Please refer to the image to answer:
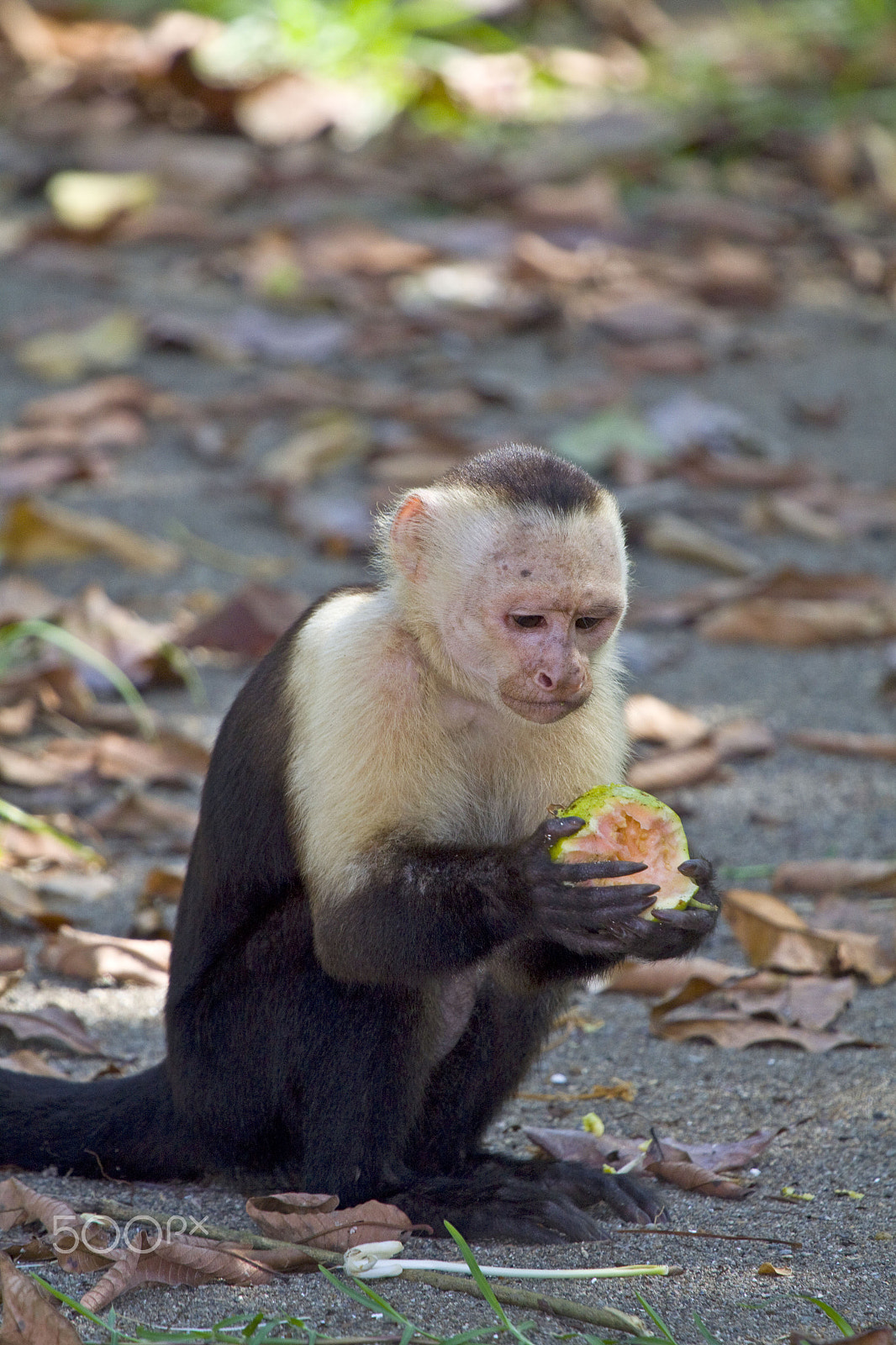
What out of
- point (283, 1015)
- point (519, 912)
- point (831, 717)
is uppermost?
point (519, 912)

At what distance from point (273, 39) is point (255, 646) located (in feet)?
14.1

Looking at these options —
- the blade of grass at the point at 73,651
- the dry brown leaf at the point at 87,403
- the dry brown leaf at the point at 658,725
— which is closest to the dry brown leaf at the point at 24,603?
the blade of grass at the point at 73,651

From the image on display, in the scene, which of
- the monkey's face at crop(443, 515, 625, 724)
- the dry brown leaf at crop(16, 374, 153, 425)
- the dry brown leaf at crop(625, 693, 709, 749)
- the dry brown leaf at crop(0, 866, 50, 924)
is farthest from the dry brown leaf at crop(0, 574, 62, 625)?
the monkey's face at crop(443, 515, 625, 724)

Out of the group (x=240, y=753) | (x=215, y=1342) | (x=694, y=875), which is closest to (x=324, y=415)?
(x=240, y=753)

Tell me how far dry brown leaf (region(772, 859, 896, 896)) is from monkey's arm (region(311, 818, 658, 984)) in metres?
1.27

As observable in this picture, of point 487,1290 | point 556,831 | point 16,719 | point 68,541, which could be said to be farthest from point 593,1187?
point 68,541

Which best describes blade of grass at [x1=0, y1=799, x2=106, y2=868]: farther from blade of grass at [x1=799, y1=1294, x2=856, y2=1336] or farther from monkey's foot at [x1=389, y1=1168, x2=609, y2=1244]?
blade of grass at [x1=799, y1=1294, x2=856, y2=1336]

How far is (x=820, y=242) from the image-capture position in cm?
738

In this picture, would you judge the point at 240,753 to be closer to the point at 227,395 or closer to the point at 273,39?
the point at 227,395

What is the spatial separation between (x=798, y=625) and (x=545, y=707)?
2.46 meters

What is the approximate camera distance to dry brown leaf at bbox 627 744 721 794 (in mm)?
3904

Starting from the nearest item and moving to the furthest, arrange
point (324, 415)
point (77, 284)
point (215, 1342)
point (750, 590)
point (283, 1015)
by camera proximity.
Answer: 1. point (215, 1342)
2. point (283, 1015)
3. point (750, 590)
4. point (324, 415)
5. point (77, 284)

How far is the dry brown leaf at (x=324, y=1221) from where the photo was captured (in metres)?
2.26

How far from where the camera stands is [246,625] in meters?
4.40
